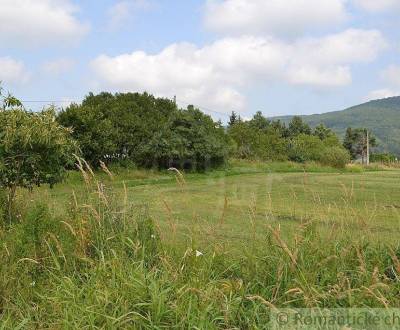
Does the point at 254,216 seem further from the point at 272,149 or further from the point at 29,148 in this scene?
the point at 272,149

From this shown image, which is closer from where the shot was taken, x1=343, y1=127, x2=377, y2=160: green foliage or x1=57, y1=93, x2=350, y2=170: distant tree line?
x1=57, y1=93, x2=350, y2=170: distant tree line

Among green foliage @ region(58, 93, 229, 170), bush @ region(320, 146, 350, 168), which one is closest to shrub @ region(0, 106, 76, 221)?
A: green foliage @ region(58, 93, 229, 170)

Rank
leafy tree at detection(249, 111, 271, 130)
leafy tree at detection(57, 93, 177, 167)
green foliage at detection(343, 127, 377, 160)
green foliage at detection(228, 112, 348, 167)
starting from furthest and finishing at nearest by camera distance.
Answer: green foliage at detection(343, 127, 377, 160) → leafy tree at detection(249, 111, 271, 130) → green foliage at detection(228, 112, 348, 167) → leafy tree at detection(57, 93, 177, 167)

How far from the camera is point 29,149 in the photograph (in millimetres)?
6961

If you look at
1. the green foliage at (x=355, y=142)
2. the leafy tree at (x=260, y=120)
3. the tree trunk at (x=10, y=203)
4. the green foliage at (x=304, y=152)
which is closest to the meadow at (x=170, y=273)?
the tree trunk at (x=10, y=203)

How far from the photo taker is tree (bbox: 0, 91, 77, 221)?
664 cm

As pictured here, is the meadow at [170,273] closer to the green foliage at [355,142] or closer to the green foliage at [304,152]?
the green foliage at [304,152]

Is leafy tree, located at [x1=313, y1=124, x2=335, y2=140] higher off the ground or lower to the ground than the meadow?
higher

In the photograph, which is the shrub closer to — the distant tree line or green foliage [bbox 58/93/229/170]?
the distant tree line

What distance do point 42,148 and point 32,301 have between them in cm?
371

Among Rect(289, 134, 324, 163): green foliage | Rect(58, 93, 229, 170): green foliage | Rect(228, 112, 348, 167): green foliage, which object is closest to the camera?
Rect(58, 93, 229, 170): green foliage

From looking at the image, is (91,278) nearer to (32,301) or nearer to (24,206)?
(32,301)

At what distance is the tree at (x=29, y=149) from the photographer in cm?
664

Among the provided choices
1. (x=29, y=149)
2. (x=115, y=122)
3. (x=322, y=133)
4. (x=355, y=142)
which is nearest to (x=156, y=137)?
(x=115, y=122)
